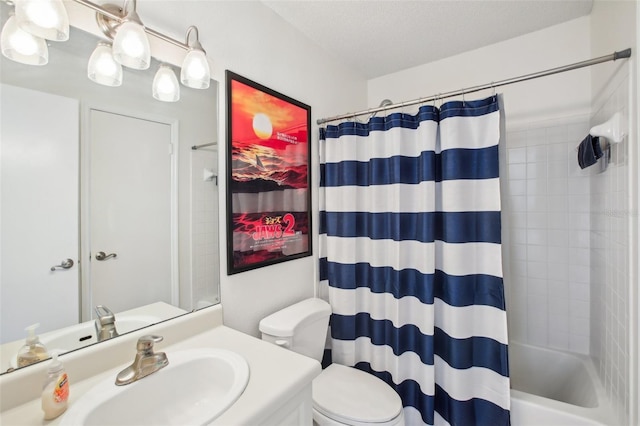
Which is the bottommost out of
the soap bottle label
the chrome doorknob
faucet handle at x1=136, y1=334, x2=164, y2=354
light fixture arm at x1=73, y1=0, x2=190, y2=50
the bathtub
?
the bathtub

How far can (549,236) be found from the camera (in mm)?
1849

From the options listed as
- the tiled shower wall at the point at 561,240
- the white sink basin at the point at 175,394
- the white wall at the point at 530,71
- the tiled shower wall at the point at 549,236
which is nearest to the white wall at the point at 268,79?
the white sink basin at the point at 175,394

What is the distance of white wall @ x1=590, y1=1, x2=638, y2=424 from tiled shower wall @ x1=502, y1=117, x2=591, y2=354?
0.36ft

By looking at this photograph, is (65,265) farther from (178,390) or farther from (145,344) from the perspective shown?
(178,390)

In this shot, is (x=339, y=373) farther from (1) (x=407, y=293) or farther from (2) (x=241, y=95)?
(2) (x=241, y=95)

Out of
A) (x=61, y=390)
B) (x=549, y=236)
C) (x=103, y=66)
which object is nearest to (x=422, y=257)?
(x=549, y=236)

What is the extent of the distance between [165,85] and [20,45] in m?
0.40

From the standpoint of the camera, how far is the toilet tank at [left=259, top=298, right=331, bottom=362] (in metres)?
1.38

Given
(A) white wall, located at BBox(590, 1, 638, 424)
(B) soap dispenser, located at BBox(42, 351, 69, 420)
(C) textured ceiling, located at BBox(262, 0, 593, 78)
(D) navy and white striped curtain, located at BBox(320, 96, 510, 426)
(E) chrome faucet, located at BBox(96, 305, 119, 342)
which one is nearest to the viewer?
(B) soap dispenser, located at BBox(42, 351, 69, 420)

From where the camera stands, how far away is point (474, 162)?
1.36m

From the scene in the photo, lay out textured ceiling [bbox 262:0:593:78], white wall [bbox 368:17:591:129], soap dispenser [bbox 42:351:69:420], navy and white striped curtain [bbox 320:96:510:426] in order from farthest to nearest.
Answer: white wall [bbox 368:17:591:129]
textured ceiling [bbox 262:0:593:78]
navy and white striped curtain [bbox 320:96:510:426]
soap dispenser [bbox 42:351:69:420]

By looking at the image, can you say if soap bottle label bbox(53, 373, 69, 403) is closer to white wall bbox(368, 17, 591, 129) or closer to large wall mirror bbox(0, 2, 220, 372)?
large wall mirror bbox(0, 2, 220, 372)

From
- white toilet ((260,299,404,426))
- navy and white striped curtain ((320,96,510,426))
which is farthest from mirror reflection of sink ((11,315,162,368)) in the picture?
navy and white striped curtain ((320,96,510,426))

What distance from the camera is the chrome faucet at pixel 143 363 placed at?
2.78 feet
